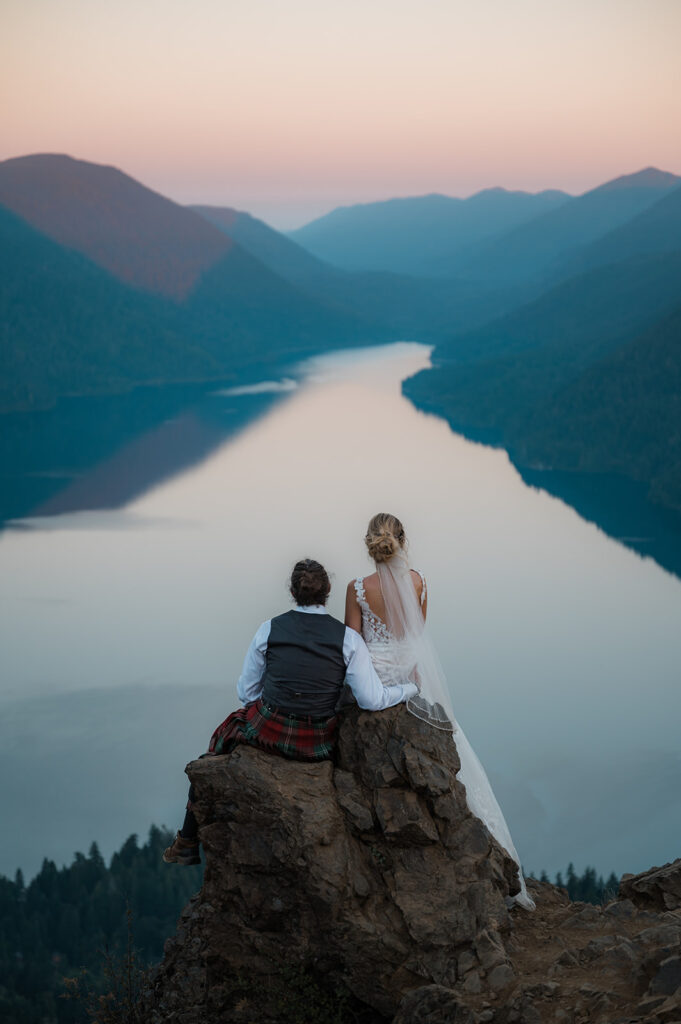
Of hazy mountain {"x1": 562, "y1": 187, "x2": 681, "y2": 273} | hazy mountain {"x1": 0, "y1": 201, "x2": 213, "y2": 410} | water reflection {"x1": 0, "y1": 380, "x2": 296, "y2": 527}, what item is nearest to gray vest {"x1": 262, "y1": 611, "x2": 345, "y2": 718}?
water reflection {"x1": 0, "y1": 380, "x2": 296, "y2": 527}

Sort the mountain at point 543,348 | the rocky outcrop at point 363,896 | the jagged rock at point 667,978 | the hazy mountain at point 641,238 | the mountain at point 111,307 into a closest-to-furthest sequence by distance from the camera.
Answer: the jagged rock at point 667,978, the rocky outcrop at point 363,896, the mountain at point 543,348, the mountain at point 111,307, the hazy mountain at point 641,238

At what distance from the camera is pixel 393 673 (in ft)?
19.1

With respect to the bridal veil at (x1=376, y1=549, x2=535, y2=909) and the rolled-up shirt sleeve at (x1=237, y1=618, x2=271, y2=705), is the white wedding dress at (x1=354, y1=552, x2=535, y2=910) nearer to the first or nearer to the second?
the bridal veil at (x1=376, y1=549, x2=535, y2=909)

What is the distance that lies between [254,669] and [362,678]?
Answer: 60 cm

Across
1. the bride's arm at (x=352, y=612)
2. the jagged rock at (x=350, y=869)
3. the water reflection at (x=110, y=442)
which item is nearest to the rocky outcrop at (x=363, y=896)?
the jagged rock at (x=350, y=869)

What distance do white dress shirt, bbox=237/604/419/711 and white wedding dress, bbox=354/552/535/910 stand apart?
0.14 metres

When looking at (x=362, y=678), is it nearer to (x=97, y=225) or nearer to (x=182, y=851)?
(x=182, y=851)

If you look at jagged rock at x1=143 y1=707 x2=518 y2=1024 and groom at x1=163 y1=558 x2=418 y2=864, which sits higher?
groom at x1=163 y1=558 x2=418 y2=864

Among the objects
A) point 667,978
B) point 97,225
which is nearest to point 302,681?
point 667,978

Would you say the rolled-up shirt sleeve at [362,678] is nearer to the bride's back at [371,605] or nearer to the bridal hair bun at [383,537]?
the bride's back at [371,605]

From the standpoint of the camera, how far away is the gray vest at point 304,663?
5.47 m

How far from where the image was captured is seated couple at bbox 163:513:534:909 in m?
5.49

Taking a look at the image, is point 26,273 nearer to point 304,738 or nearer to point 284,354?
point 284,354

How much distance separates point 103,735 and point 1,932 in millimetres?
6387
